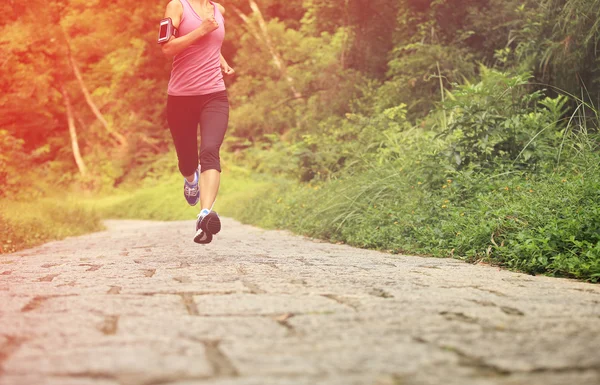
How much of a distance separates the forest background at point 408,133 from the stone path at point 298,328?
1.33m

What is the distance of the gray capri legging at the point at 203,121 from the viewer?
207 inches

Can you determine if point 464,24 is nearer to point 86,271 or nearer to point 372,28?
point 372,28

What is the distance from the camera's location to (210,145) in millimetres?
5242

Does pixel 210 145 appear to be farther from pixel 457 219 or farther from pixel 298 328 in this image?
pixel 298 328

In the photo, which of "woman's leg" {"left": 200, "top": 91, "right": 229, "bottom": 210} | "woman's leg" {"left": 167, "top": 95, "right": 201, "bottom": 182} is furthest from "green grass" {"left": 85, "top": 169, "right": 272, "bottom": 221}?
"woman's leg" {"left": 200, "top": 91, "right": 229, "bottom": 210}

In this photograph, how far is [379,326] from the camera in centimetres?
236

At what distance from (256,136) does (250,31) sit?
3577 mm

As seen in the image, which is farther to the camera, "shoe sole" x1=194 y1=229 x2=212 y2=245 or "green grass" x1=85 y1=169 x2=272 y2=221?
"green grass" x1=85 y1=169 x2=272 y2=221

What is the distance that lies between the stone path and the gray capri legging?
1.38m

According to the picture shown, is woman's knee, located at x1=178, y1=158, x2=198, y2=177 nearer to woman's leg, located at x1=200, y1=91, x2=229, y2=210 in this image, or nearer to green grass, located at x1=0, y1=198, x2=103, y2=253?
woman's leg, located at x1=200, y1=91, x2=229, y2=210

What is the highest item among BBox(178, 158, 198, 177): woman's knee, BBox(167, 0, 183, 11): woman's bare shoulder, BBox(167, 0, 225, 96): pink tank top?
BBox(167, 0, 183, 11): woman's bare shoulder

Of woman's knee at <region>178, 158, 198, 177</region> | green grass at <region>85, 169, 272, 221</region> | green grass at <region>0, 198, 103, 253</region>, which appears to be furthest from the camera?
green grass at <region>85, 169, 272, 221</region>

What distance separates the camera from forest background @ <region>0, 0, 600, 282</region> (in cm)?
538

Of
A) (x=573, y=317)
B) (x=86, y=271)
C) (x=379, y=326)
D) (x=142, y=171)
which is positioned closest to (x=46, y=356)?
(x=379, y=326)
